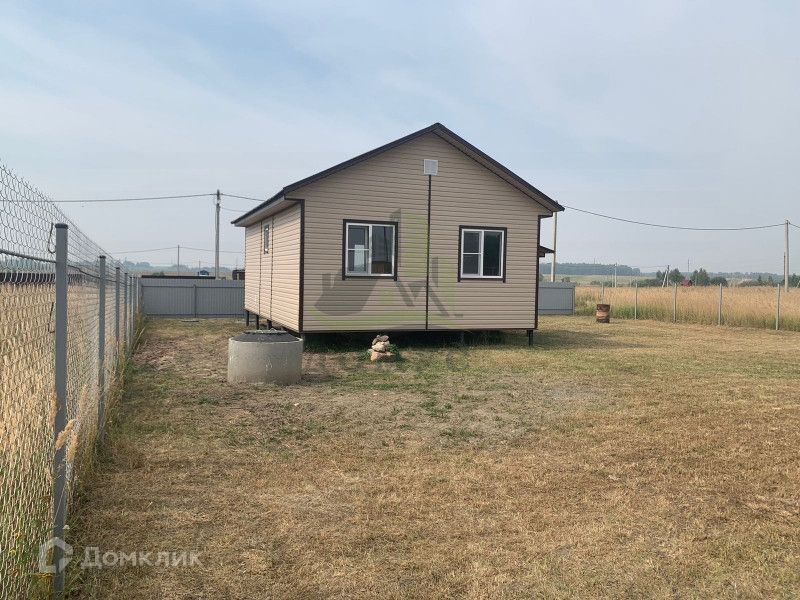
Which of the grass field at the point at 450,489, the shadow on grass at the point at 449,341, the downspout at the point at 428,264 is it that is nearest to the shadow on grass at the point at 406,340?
the shadow on grass at the point at 449,341

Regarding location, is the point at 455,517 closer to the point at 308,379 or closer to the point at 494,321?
the point at 308,379

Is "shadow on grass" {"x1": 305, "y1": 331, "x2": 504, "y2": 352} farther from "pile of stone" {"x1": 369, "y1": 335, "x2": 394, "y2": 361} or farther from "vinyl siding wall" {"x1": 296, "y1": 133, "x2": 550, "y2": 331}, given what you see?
"pile of stone" {"x1": 369, "y1": 335, "x2": 394, "y2": 361}

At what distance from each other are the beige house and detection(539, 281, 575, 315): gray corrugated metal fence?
44.6 feet

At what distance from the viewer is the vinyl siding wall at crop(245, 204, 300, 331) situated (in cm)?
1375

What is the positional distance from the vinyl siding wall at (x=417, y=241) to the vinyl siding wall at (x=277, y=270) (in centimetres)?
59

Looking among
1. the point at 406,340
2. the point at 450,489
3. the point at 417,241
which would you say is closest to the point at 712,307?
the point at 406,340

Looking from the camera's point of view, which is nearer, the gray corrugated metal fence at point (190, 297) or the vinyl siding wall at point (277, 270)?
the vinyl siding wall at point (277, 270)

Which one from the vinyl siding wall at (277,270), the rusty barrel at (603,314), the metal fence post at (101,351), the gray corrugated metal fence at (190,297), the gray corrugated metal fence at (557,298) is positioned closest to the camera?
the metal fence post at (101,351)

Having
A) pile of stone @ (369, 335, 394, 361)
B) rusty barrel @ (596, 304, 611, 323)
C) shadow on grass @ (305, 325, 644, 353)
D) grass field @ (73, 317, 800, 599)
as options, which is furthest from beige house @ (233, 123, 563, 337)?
rusty barrel @ (596, 304, 611, 323)

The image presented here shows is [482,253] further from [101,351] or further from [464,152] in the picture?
[101,351]

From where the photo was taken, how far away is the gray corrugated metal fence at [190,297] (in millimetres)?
23438

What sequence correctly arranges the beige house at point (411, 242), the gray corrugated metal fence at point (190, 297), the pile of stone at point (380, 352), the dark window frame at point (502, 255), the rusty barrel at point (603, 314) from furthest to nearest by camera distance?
the rusty barrel at point (603, 314) → the gray corrugated metal fence at point (190, 297) → the dark window frame at point (502, 255) → the beige house at point (411, 242) → the pile of stone at point (380, 352)

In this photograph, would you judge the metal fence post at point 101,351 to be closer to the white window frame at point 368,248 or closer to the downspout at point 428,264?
the white window frame at point 368,248

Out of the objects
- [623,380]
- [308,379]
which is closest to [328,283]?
[308,379]
